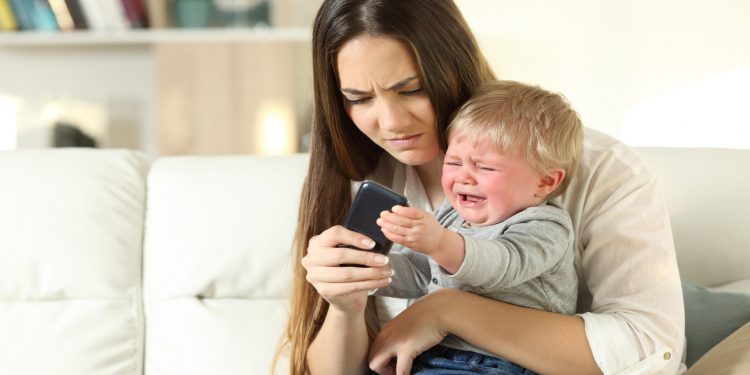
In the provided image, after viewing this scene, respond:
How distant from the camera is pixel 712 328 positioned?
168cm

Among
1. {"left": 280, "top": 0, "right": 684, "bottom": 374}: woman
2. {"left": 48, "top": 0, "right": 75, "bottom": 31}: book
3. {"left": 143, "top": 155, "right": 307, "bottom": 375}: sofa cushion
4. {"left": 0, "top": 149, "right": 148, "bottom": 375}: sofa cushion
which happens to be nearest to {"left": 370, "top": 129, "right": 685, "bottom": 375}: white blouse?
{"left": 280, "top": 0, "right": 684, "bottom": 374}: woman

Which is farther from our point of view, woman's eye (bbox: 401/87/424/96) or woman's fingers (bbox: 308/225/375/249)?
A: woman's eye (bbox: 401/87/424/96)

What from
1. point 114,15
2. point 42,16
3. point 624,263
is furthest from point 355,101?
point 42,16

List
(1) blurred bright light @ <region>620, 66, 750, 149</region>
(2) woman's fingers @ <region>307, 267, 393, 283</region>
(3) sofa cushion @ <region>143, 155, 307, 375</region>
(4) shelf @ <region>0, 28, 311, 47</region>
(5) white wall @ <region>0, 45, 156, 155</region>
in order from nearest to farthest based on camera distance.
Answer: (2) woman's fingers @ <region>307, 267, 393, 283</region>
(3) sofa cushion @ <region>143, 155, 307, 375</region>
(1) blurred bright light @ <region>620, 66, 750, 149</region>
(4) shelf @ <region>0, 28, 311, 47</region>
(5) white wall @ <region>0, 45, 156, 155</region>

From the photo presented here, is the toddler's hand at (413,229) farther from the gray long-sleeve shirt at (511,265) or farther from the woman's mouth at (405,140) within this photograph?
the woman's mouth at (405,140)

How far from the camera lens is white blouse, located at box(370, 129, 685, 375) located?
4.41 ft

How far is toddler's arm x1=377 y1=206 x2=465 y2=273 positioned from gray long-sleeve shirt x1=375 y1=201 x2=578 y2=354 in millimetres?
37

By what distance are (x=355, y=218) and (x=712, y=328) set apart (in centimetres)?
79

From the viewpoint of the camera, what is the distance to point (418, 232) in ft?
3.67

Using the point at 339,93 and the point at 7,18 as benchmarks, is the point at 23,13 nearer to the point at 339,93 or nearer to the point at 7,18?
the point at 7,18

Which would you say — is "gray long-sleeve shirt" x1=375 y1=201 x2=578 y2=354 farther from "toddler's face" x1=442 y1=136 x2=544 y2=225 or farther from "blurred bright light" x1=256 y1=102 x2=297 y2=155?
"blurred bright light" x1=256 y1=102 x2=297 y2=155

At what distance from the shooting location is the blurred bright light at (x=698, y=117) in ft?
10.4

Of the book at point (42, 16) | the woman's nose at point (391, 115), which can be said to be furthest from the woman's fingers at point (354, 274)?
the book at point (42, 16)

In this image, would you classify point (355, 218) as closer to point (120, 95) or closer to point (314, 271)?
point (314, 271)
